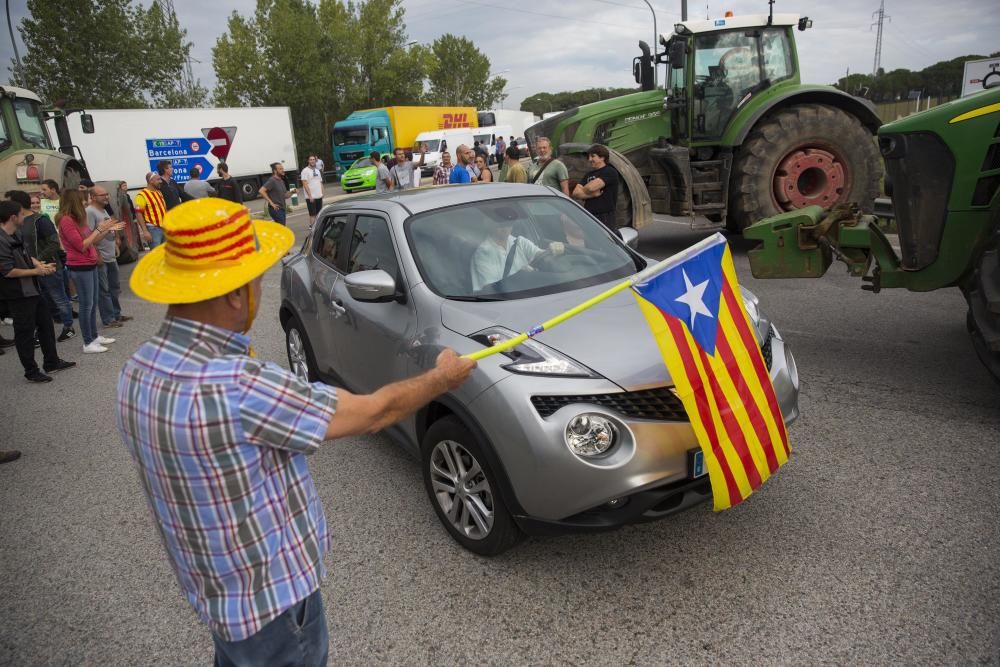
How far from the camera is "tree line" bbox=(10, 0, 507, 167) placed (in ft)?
112

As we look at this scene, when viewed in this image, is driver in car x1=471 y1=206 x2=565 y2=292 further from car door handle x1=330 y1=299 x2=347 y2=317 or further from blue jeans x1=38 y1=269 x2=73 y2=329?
blue jeans x1=38 y1=269 x2=73 y2=329

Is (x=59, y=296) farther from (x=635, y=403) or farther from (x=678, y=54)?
(x=678, y=54)

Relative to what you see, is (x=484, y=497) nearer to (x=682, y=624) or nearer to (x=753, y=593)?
(x=682, y=624)

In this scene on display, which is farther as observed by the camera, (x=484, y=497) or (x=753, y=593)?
(x=484, y=497)

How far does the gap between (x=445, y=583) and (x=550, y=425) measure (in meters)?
0.97

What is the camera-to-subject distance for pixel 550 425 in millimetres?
2674

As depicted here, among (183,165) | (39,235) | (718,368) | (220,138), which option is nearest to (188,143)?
(183,165)

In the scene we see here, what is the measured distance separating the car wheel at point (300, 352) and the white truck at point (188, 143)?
20807mm

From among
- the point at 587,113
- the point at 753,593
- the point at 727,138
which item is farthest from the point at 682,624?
the point at 587,113

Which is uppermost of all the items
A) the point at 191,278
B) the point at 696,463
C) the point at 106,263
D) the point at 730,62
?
the point at 730,62

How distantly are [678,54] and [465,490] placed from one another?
7979 mm

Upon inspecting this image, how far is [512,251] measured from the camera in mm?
3879

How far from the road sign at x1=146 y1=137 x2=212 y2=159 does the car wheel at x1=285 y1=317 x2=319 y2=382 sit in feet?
75.9

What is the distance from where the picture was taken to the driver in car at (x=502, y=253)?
3.70 metres
